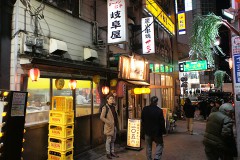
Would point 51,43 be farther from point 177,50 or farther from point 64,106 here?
point 177,50

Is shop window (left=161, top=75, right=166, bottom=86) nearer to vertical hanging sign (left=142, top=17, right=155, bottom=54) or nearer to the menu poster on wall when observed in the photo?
vertical hanging sign (left=142, top=17, right=155, bottom=54)

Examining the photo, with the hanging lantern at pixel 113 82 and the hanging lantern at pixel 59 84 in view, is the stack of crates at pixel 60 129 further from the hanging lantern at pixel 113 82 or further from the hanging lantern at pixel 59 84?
the hanging lantern at pixel 113 82

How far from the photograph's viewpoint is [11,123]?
586cm

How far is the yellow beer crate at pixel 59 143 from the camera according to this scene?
25.7 feet

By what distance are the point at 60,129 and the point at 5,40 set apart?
355 cm

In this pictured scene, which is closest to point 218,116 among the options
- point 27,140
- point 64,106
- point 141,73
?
point 64,106

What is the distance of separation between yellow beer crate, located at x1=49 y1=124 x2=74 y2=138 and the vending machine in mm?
1892

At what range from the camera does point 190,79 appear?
47.3 meters

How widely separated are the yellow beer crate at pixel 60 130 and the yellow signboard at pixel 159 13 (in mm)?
9350

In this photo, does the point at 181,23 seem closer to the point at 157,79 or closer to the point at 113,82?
the point at 157,79

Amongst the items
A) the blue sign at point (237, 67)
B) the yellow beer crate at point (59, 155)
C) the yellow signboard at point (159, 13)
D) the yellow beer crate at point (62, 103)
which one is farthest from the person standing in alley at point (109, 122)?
the yellow signboard at point (159, 13)

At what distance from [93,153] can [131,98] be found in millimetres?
6222

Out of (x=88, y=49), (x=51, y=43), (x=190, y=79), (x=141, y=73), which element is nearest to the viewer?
(x=51, y=43)

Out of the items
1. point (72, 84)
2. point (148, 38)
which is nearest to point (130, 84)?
point (148, 38)
